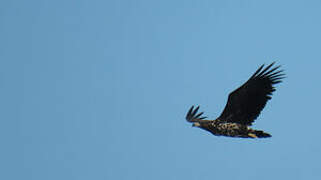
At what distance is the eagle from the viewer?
14281mm

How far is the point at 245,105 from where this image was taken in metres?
14.5

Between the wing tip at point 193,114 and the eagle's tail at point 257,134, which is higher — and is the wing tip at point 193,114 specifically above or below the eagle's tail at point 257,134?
above

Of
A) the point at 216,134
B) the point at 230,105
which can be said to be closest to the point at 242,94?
the point at 230,105

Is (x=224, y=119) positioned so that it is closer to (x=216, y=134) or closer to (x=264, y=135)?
(x=216, y=134)

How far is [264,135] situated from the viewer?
1341 centimetres

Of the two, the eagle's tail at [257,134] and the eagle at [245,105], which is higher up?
the eagle at [245,105]

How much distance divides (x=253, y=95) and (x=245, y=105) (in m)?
0.43

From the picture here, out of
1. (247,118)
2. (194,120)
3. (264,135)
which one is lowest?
(264,135)

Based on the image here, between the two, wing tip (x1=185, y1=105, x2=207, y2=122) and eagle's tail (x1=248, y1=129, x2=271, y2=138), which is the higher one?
wing tip (x1=185, y1=105, x2=207, y2=122)

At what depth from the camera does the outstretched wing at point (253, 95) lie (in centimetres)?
1428

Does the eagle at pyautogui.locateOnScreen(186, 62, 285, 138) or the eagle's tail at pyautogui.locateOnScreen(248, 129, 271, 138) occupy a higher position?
the eagle at pyautogui.locateOnScreen(186, 62, 285, 138)

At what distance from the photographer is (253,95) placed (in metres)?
14.3

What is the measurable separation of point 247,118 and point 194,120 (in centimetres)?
217

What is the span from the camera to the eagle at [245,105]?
14.3 meters
